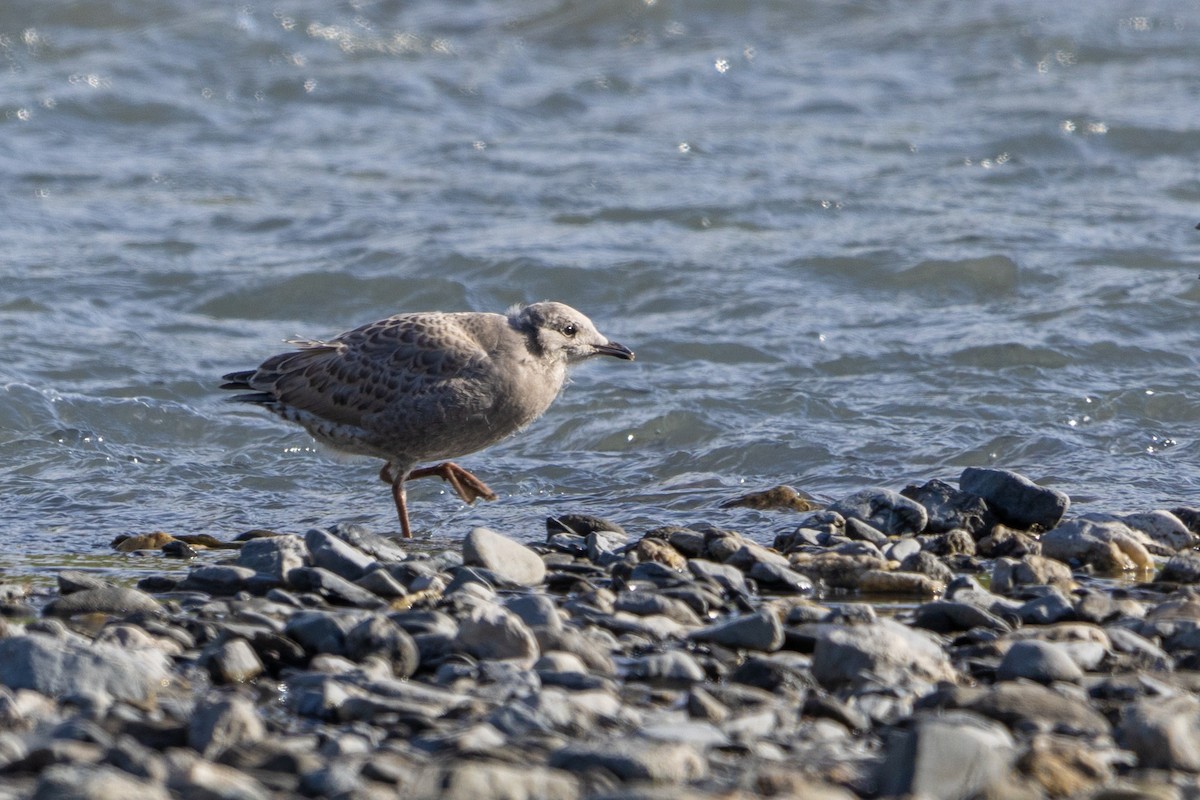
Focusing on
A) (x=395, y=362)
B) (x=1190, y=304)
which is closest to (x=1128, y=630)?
(x=395, y=362)

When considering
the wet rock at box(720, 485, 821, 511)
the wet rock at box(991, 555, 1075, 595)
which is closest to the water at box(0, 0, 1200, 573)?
the wet rock at box(720, 485, 821, 511)

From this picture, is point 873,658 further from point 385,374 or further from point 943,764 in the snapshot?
point 385,374

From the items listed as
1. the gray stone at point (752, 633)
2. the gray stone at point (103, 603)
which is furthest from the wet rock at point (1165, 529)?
the gray stone at point (103, 603)

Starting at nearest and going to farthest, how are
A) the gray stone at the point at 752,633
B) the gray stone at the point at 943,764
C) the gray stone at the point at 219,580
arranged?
1. the gray stone at the point at 943,764
2. the gray stone at the point at 752,633
3. the gray stone at the point at 219,580

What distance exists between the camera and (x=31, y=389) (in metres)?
10.7

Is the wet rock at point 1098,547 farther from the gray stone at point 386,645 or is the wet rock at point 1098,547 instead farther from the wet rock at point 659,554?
the gray stone at point 386,645

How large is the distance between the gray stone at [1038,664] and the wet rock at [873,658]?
0.18 metres

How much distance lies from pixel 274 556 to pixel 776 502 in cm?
300

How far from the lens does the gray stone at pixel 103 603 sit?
Answer: 6078mm

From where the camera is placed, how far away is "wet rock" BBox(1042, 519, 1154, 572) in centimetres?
712

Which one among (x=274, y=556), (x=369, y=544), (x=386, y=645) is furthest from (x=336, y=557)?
(x=386, y=645)

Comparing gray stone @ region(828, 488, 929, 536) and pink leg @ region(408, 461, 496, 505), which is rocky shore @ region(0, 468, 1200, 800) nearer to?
gray stone @ region(828, 488, 929, 536)

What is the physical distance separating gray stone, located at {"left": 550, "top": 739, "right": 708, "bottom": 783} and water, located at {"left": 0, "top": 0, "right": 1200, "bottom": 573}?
3644 mm

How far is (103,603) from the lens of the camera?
241 inches
